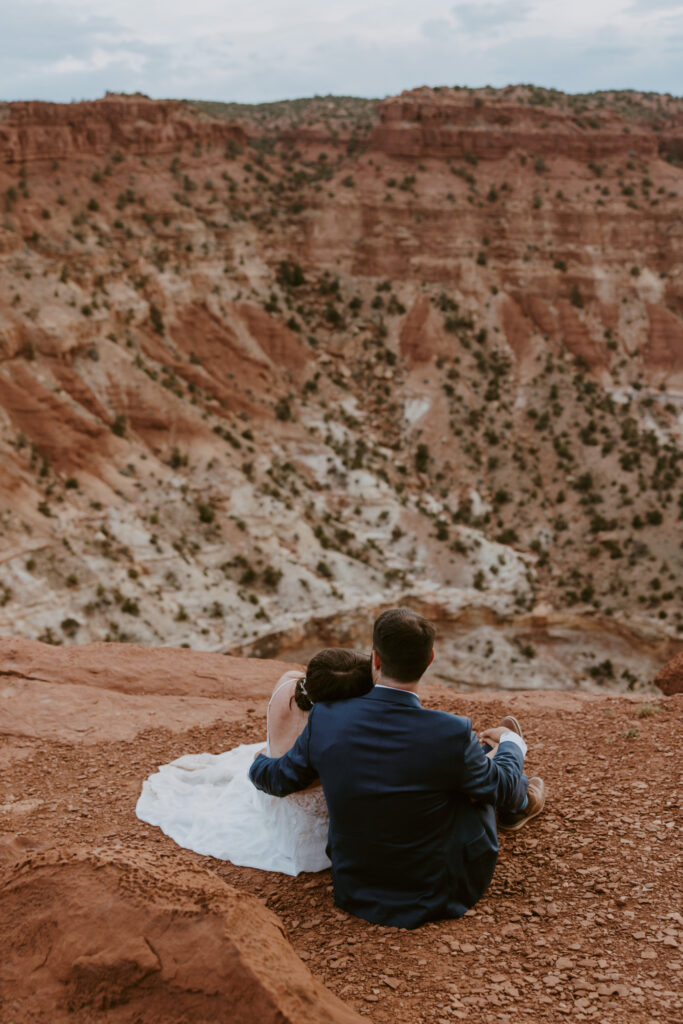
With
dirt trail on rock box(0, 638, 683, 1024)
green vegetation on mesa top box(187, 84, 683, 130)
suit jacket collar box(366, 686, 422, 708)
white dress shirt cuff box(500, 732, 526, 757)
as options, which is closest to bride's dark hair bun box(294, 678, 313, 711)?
suit jacket collar box(366, 686, 422, 708)

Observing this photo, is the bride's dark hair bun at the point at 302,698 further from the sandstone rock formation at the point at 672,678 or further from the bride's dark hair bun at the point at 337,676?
the sandstone rock formation at the point at 672,678

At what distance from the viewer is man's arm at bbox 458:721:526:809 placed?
4.07 meters

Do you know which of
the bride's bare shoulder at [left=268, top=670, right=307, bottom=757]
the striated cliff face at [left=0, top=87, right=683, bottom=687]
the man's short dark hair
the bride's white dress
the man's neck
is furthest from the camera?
the striated cliff face at [left=0, top=87, right=683, bottom=687]

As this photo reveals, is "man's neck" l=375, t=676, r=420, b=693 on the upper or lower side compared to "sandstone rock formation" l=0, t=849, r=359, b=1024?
upper

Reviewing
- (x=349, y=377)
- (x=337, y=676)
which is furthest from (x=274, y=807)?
(x=349, y=377)

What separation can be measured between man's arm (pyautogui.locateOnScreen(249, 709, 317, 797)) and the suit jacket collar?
388 mm

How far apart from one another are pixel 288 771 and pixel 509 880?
1.29 meters

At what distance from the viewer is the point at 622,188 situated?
36.8 metres

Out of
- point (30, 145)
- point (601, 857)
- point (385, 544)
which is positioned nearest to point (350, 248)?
point (30, 145)

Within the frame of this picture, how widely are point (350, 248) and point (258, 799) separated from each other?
107 ft

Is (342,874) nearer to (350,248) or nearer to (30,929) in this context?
(30,929)

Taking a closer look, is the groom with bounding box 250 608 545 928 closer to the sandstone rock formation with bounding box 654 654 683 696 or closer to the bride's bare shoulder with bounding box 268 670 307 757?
the bride's bare shoulder with bounding box 268 670 307 757

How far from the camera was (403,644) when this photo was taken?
4008 mm

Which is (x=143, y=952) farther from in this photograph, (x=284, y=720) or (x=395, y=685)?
(x=284, y=720)
